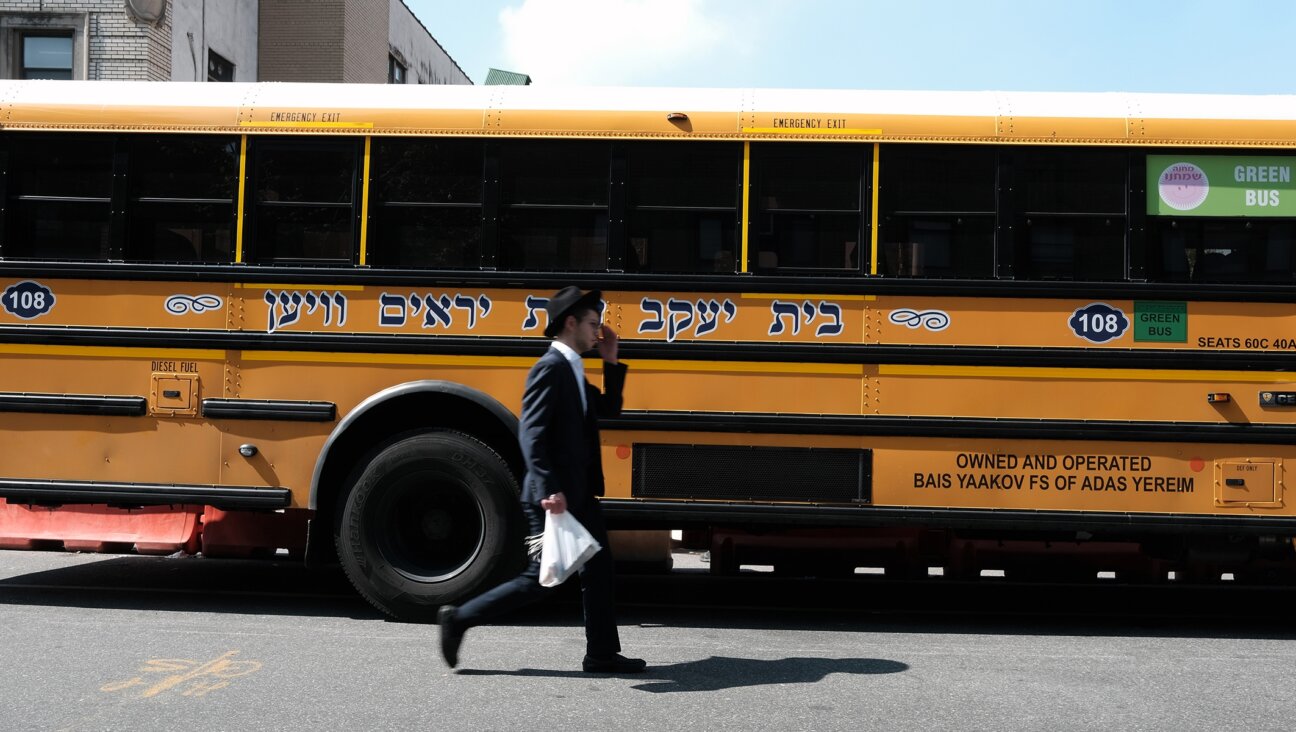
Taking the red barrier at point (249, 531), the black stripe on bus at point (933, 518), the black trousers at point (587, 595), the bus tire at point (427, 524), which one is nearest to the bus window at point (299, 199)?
the bus tire at point (427, 524)

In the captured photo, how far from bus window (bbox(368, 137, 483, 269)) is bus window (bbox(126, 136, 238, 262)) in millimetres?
834

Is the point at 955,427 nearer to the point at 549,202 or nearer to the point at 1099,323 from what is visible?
the point at 1099,323

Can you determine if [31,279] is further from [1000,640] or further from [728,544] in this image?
[1000,640]

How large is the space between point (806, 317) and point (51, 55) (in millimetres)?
16333

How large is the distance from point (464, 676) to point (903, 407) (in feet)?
8.95

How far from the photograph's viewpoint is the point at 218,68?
2150cm

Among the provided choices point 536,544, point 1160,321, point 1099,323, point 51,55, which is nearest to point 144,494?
point 536,544

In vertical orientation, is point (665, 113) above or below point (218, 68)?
below

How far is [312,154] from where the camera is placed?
6.70 meters

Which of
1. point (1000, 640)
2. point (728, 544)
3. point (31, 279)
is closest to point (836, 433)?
point (728, 544)

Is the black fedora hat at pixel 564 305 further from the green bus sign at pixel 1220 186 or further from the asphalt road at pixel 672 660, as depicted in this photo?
the green bus sign at pixel 1220 186

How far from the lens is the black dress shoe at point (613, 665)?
212 inches

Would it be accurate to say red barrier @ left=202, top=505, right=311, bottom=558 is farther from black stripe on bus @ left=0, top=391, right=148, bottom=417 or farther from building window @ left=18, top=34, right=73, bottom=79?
building window @ left=18, top=34, right=73, bottom=79

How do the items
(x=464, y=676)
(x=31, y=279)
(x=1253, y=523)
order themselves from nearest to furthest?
(x=464, y=676) → (x=1253, y=523) → (x=31, y=279)
